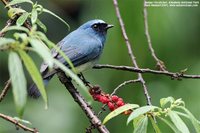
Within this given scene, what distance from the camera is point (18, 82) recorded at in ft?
4.34

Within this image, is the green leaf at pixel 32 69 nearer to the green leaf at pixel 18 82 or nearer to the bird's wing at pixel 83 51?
the green leaf at pixel 18 82

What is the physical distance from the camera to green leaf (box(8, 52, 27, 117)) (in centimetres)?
130

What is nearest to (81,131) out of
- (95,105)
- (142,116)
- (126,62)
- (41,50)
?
(95,105)

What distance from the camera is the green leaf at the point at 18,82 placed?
1.30m

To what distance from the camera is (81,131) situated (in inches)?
173

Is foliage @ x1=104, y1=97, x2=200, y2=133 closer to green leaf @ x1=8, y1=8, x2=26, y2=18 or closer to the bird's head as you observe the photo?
green leaf @ x1=8, y1=8, x2=26, y2=18

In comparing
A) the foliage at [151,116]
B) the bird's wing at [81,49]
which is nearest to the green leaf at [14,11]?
the foliage at [151,116]

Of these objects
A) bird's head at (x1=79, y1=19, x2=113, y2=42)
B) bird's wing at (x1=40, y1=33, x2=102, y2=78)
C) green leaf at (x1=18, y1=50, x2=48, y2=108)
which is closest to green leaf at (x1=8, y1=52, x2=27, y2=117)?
green leaf at (x1=18, y1=50, x2=48, y2=108)

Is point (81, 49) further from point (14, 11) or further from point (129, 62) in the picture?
point (14, 11)

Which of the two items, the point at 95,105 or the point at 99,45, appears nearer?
the point at 99,45

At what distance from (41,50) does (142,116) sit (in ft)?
2.02

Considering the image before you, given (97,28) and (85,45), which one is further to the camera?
(97,28)

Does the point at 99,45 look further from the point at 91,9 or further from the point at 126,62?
the point at 91,9

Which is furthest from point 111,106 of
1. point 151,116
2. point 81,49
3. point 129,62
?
point 129,62
